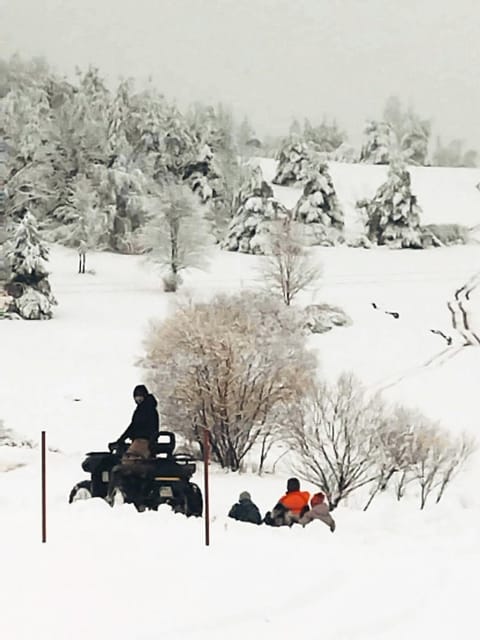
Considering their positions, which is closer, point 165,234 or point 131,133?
point 165,234

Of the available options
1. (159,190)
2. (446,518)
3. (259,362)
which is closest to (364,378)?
(259,362)

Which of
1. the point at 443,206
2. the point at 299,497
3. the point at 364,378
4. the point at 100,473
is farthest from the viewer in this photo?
the point at 443,206

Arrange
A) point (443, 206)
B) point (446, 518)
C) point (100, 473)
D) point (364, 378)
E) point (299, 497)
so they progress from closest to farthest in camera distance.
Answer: point (299, 497) < point (100, 473) < point (446, 518) < point (364, 378) < point (443, 206)

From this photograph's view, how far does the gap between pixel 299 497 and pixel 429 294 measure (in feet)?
24.3

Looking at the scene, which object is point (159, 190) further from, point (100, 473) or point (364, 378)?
point (100, 473)

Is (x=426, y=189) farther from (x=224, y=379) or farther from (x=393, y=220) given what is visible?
(x=224, y=379)

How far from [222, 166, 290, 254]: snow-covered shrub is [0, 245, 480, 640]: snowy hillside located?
0.31 m

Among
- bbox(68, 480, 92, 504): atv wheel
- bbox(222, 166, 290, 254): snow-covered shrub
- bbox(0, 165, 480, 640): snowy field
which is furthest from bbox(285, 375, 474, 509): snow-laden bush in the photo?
bbox(68, 480, 92, 504): atv wheel

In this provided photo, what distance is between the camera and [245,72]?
17297 millimetres

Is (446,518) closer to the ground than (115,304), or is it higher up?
closer to the ground

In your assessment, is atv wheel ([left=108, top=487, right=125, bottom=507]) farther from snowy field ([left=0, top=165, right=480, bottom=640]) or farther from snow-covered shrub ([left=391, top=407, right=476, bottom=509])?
snow-covered shrub ([left=391, top=407, right=476, bottom=509])

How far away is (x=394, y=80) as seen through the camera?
17.2 metres

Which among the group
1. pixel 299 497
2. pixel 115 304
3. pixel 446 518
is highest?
pixel 115 304

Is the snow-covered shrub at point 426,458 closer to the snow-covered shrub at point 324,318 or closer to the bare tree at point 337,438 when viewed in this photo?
the bare tree at point 337,438
